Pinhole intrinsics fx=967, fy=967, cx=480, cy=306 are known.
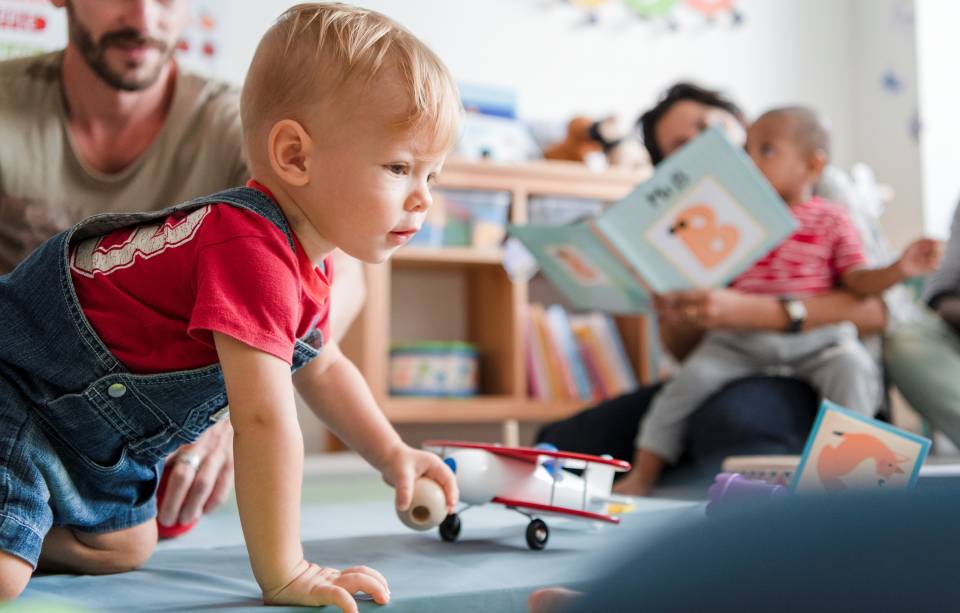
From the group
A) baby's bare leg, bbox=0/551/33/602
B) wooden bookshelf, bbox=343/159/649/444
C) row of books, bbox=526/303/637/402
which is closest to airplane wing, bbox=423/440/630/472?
baby's bare leg, bbox=0/551/33/602

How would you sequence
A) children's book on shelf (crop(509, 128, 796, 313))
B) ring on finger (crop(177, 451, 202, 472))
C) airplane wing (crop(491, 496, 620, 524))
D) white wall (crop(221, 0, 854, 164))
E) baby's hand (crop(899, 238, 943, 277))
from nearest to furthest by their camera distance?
airplane wing (crop(491, 496, 620, 524)) → ring on finger (crop(177, 451, 202, 472)) → children's book on shelf (crop(509, 128, 796, 313)) → baby's hand (crop(899, 238, 943, 277)) → white wall (crop(221, 0, 854, 164))

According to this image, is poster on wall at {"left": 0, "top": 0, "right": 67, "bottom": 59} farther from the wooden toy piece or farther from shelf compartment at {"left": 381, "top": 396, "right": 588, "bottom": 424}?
the wooden toy piece

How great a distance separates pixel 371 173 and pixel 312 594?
11.5 inches

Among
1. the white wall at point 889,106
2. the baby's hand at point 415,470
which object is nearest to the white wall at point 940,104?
the white wall at point 889,106

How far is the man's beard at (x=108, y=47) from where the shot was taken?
3.92 ft

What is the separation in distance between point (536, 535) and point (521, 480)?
7cm

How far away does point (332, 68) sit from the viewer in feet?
2.24

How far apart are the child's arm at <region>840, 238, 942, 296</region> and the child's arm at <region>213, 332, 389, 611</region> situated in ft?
3.87

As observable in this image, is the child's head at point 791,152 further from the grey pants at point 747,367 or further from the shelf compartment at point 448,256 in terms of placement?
the shelf compartment at point 448,256

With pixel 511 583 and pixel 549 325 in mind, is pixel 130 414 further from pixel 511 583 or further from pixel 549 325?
pixel 549 325

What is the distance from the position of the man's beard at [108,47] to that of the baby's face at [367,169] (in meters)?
0.62

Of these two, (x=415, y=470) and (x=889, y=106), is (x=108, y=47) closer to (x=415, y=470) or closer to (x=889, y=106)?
(x=415, y=470)

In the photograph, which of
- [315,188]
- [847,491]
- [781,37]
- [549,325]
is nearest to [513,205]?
[549,325]

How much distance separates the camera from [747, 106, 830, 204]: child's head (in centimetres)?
175
